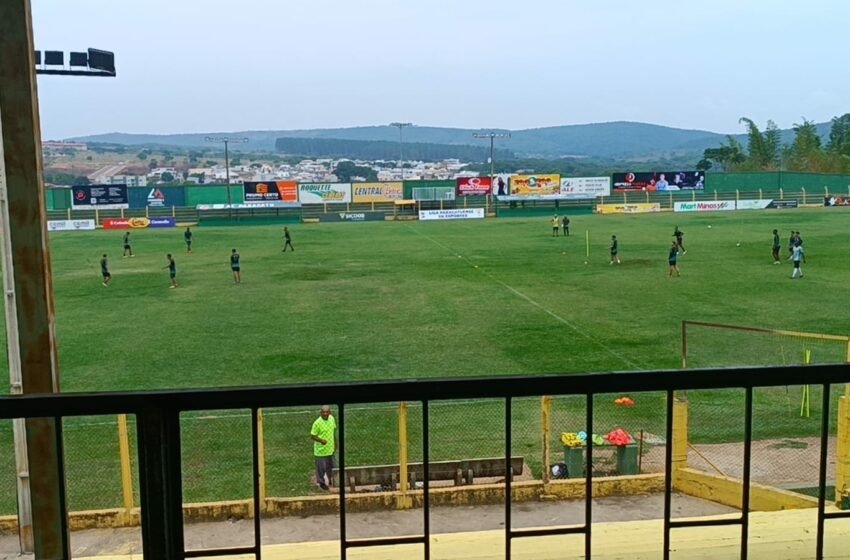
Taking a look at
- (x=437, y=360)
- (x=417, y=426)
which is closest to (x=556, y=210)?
(x=437, y=360)

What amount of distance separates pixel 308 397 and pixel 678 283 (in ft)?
82.3

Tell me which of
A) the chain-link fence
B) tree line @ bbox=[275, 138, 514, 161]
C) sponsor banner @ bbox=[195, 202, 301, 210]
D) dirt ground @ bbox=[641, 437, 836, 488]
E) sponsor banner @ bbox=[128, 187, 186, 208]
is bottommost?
the chain-link fence

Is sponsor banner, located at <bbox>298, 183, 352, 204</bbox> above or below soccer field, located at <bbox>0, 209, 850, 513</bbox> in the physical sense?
above

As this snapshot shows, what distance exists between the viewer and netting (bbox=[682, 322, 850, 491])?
924cm

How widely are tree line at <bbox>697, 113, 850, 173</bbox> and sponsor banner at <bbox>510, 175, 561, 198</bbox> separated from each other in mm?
34265

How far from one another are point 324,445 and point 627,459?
309 centimetres

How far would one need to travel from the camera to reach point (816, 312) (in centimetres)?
2036

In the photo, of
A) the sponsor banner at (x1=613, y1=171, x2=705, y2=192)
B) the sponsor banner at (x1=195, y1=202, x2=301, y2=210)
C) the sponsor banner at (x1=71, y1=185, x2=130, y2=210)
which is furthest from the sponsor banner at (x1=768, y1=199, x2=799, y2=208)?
the sponsor banner at (x1=71, y1=185, x2=130, y2=210)

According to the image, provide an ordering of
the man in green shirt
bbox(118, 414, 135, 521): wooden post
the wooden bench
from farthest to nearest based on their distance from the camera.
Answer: the man in green shirt
the wooden bench
bbox(118, 414, 135, 521): wooden post

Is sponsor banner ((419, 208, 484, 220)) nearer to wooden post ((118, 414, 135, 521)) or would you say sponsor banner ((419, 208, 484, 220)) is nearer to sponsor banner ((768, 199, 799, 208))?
sponsor banner ((768, 199, 799, 208))

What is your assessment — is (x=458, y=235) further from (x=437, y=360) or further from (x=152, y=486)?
(x=152, y=486)

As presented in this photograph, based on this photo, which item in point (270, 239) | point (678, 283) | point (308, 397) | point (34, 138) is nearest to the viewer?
A: point (308, 397)

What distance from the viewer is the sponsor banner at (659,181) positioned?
67.9 m

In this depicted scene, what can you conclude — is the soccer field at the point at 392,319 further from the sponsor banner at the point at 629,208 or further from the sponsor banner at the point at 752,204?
the sponsor banner at the point at 752,204
